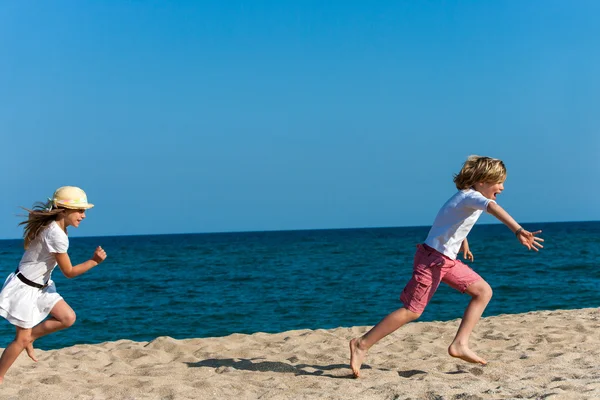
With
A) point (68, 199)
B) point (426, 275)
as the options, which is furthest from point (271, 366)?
point (68, 199)

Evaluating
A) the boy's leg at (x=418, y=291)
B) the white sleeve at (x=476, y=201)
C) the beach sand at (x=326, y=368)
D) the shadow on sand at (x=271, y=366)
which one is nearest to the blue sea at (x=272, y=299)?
the beach sand at (x=326, y=368)

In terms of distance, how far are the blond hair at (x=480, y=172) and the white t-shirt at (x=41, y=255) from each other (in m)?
2.83

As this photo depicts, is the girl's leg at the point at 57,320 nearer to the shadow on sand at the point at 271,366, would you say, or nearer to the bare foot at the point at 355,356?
the shadow on sand at the point at 271,366

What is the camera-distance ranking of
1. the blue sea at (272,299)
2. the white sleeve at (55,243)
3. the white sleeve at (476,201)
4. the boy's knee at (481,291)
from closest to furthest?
the white sleeve at (476,201)
the white sleeve at (55,243)
the boy's knee at (481,291)
the blue sea at (272,299)

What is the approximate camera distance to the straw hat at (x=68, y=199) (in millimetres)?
4961

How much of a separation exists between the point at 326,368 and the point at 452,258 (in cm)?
146

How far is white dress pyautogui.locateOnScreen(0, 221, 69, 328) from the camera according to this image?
489cm

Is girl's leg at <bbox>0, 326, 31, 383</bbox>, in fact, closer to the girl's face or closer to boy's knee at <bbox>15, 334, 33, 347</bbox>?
boy's knee at <bbox>15, 334, 33, 347</bbox>

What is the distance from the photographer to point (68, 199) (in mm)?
4973

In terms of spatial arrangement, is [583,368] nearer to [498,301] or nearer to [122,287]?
[498,301]

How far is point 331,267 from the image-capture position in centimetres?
2745

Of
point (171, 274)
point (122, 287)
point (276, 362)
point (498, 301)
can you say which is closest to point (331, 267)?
point (171, 274)

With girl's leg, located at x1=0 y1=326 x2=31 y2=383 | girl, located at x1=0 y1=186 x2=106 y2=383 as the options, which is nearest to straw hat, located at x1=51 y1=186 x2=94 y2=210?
A: girl, located at x1=0 y1=186 x2=106 y2=383

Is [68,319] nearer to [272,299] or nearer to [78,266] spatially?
[78,266]
